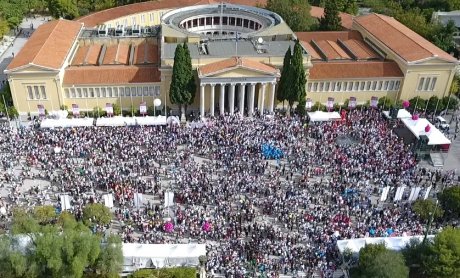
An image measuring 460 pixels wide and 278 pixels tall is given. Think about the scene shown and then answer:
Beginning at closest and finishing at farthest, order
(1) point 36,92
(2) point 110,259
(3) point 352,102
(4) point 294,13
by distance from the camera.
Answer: (2) point 110,259, (1) point 36,92, (3) point 352,102, (4) point 294,13

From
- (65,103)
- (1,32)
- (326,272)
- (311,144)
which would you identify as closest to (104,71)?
(65,103)

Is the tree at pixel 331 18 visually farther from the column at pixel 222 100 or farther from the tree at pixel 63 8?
the tree at pixel 63 8

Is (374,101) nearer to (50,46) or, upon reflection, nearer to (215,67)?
(215,67)

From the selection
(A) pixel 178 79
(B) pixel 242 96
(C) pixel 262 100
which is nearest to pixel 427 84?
(C) pixel 262 100

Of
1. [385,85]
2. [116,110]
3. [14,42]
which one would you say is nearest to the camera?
[116,110]

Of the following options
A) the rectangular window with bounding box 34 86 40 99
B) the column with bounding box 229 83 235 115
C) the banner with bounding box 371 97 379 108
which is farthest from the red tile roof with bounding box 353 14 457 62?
the rectangular window with bounding box 34 86 40 99

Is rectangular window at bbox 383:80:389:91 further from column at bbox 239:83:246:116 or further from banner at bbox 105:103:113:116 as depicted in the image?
banner at bbox 105:103:113:116
